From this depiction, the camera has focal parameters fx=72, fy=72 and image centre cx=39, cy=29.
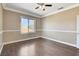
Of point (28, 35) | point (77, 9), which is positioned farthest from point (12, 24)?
point (77, 9)

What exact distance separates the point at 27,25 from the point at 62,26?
286cm

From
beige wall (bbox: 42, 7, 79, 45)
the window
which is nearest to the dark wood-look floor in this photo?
beige wall (bbox: 42, 7, 79, 45)

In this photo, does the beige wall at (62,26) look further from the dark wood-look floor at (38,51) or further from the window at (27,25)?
the window at (27,25)

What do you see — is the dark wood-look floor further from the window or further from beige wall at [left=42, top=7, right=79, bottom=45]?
the window

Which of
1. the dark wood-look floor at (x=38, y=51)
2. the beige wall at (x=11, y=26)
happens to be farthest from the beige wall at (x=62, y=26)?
the beige wall at (x=11, y=26)

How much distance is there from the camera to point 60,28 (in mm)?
5039

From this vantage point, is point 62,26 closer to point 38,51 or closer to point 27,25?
point 38,51

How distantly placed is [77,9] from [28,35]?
3.99 meters

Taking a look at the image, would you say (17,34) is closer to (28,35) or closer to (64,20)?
(28,35)

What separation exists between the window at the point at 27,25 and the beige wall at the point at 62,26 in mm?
1280

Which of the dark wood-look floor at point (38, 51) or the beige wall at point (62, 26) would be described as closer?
the dark wood-look floor at point (38, 51)

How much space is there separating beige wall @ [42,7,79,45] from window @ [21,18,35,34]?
4.20ft

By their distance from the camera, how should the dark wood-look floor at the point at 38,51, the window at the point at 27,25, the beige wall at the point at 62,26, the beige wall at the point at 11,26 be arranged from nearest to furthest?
the dark wood-look floor at the point at 38,51 < the beige wall at the point at 62,26 < the beige wall at the point at 11,26 < the window at the point at 27,25

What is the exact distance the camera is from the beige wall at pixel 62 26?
160 inches
